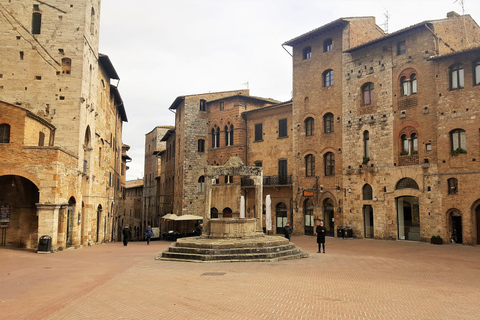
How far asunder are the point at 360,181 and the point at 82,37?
1983 cm

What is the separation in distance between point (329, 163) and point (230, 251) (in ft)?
55.9

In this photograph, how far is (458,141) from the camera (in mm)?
23844

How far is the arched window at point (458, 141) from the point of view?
2355 centimetres

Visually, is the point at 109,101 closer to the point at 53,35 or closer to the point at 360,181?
the point at 53,35

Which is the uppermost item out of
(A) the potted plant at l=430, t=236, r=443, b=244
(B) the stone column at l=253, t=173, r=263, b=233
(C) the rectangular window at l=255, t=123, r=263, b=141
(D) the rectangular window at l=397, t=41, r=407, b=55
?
(D) the rectangular window at l=397, t=41, r=407, b=55

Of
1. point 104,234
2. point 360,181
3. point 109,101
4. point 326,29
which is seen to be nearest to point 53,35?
point 109,101

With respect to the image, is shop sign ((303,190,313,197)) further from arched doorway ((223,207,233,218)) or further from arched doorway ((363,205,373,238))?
arched doorway ((223,207,233,218))

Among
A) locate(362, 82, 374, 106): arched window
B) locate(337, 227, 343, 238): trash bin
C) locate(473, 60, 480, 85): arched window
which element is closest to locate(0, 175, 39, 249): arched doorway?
locate(337, 227, 343, 238): trash bin

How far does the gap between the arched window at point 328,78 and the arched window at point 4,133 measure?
21.9m

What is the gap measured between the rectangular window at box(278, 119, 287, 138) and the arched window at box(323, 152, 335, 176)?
15.4ft

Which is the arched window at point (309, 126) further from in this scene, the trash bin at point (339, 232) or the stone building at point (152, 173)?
the stone building at point (152, 173)

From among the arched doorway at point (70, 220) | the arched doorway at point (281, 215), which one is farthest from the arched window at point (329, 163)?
the arched doorway at point (70, 220)

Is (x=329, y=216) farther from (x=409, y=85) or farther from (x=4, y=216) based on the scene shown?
(x=4, y=216)

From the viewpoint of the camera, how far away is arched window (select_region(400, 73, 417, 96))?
86.4 ft
